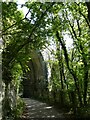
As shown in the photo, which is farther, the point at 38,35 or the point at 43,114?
the point at 43,114

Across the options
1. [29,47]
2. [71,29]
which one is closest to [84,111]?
[29,47]

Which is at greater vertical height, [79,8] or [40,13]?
[79,8]

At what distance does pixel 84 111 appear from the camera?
757 cm

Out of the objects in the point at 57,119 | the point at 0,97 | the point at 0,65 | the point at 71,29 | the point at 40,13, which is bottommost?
the point at 57,119

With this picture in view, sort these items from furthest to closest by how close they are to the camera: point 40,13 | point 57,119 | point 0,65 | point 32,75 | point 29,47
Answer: point 32,75, point 57,119, point 29,47, point 0,65, point 40,13

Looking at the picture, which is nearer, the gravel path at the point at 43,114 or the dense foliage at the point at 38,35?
the dense foliage at the point at 38,35

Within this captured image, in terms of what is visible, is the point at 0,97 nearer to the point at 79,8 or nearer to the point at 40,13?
the point at 40,13

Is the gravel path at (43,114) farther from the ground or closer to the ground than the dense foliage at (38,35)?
closer to the ground

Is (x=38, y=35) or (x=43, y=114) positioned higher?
(x=38, y=35)

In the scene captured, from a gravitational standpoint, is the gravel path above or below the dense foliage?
below

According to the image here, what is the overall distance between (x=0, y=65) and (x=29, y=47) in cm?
109

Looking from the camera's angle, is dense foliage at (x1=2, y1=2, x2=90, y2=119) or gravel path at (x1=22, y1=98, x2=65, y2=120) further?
gravel path at (x1=22, y1=98, x2=65, y2=120)

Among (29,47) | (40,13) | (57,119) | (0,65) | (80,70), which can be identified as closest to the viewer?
(40,13)

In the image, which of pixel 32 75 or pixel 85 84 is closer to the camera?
pixel 85 84
